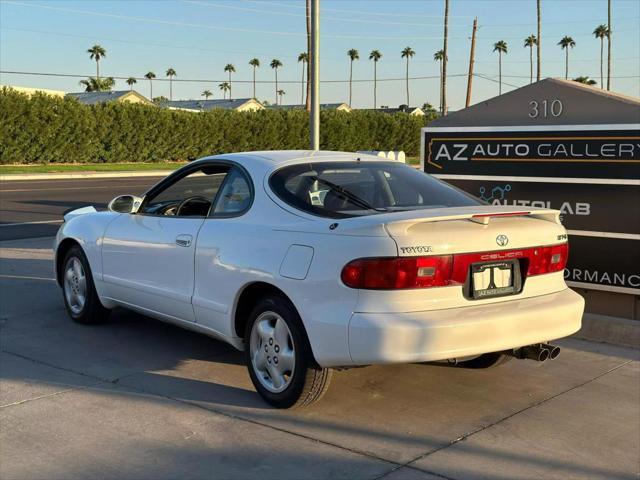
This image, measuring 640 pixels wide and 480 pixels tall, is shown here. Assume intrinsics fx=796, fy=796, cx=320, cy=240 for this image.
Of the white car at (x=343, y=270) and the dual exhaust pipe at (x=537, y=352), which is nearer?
the white car at (x=343, y=270)

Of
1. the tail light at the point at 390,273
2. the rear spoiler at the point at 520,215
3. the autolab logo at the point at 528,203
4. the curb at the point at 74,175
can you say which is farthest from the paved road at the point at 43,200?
the rear spoiler at the point at 520,215

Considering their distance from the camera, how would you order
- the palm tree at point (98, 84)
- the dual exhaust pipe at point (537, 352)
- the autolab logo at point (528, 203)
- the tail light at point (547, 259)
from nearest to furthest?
the tail light at point (547, 259), the dual exhaust pipe at point (537, 352), the autolab logo at point (528, 203), the palm tree at point (98, 84)

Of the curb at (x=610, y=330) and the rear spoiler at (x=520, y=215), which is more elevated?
the rear spoiler at (x=520, y=215)

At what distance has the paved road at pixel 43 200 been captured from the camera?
1408cm

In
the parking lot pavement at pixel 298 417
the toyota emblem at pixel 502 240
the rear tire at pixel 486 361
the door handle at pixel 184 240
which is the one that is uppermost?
the toyota emblem at pixel 502 240

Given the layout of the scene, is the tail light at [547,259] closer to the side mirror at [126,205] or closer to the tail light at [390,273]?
the tail light at [390,273]

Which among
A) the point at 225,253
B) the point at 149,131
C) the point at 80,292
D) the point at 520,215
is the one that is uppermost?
the point at 149,131

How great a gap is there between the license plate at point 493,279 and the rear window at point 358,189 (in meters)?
0.69

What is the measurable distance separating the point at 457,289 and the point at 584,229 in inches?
119

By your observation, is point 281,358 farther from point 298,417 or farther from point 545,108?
point 545,108

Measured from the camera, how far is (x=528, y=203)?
7.32 m

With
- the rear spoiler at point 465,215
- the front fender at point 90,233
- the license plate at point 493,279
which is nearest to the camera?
the rear spoiler at point 465,215

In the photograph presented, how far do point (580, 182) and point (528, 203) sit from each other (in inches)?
20.9

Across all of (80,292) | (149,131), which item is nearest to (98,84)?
(149,131)
